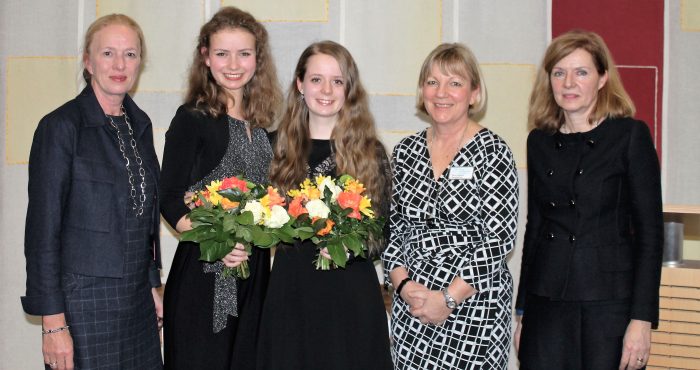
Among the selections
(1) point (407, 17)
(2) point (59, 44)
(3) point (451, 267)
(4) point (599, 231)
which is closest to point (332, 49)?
(3) point (451, 267)

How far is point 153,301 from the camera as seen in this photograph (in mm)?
3066

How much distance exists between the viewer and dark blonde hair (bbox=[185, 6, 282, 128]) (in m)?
3.08

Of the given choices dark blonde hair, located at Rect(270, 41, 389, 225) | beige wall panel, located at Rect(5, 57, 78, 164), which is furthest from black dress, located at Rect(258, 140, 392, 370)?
beige wall panel, located at Rect(5, 57, 78, 164)

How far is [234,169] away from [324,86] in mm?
551

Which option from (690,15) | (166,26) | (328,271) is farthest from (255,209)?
(690,15)

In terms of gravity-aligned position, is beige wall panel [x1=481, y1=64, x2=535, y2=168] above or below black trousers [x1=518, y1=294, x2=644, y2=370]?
above

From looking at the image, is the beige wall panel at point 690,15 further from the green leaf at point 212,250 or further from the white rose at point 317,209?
the green leaf at point 212,250

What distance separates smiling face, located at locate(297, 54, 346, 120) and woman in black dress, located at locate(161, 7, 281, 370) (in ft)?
1.02

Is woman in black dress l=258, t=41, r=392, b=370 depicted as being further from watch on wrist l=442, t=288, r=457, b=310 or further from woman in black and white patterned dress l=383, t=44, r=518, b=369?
watch on wrist l=442, t=288, r=457, b=310

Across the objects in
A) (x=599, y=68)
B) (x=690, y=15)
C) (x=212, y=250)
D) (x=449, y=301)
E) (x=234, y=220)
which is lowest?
(x=449, y=301)

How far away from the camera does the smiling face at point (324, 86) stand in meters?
3.03

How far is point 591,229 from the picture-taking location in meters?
2.78

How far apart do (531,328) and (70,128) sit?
211 centimetres

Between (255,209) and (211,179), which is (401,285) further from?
(211,179)
